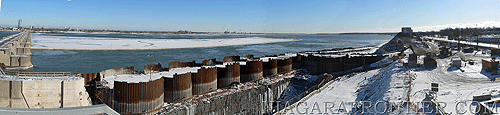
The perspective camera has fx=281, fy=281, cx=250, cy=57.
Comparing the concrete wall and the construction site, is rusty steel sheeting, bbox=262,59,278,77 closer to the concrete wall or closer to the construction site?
the construction site

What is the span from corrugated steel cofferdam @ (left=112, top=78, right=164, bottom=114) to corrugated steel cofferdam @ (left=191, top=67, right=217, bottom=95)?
13.4 feet

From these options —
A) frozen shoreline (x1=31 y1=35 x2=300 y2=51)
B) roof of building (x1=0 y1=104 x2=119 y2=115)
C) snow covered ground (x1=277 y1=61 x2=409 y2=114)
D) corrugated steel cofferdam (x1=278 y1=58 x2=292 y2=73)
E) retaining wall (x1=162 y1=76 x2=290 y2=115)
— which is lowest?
retaining wall (x1=162 y1=76 x2=290 y2=115)

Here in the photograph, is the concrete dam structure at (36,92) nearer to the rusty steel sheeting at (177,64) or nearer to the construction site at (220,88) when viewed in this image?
the construction site at (220,88)

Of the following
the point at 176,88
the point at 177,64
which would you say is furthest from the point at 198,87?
the point at 177,64

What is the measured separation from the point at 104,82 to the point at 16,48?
142 feet

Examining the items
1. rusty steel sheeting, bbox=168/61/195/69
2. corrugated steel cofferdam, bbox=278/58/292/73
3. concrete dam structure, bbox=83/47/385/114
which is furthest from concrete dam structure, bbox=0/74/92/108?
corrugated steel cofferdam, bbox=278/58/292/73

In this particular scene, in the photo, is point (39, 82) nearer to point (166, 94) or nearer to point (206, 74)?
point (166, 94)

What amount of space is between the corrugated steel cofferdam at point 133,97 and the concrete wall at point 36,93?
6.93 ft

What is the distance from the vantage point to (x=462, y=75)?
18047mm

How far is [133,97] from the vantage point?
14.6 meters

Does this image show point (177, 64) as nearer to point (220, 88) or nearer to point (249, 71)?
point (220, 88)

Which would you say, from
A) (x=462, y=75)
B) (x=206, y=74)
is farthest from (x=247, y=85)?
(x=462, y=75)

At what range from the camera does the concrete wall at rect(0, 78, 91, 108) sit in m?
13.6

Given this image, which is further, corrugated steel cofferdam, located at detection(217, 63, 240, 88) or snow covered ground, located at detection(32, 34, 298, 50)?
snow covered ground, located at detection(32, 34, 298, 50)
